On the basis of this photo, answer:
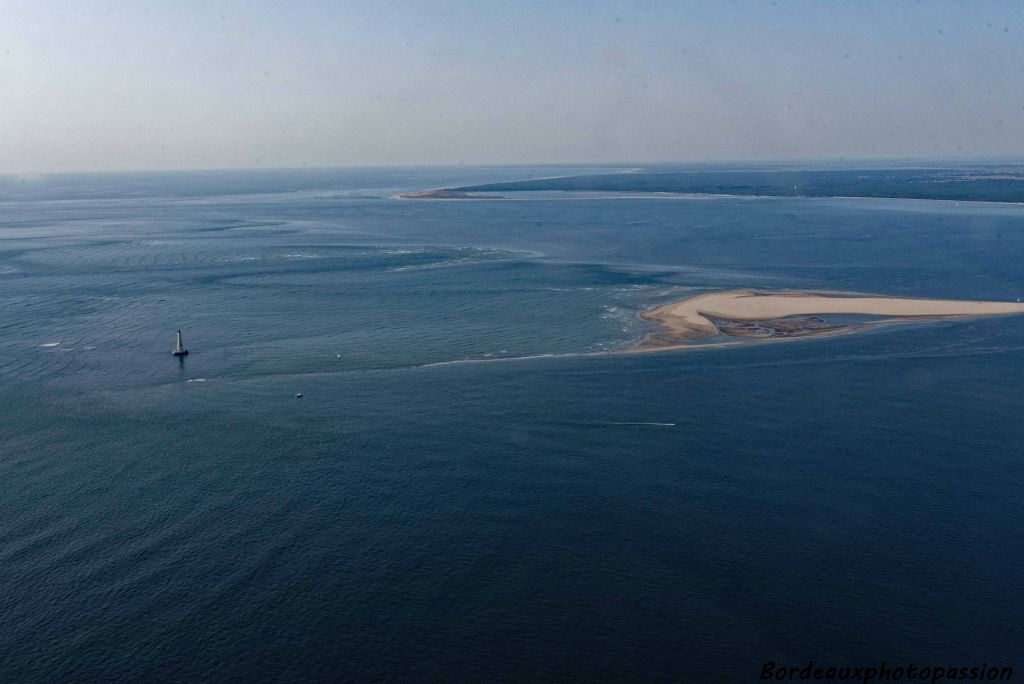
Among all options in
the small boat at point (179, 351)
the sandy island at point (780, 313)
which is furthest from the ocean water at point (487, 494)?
the sandy island at point (780, 313)

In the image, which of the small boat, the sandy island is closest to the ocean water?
the small boat

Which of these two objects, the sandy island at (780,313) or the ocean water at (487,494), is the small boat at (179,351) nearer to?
the ocean water at (487,494)

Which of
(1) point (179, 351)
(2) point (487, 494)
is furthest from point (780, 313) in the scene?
(1) point (179, 351)

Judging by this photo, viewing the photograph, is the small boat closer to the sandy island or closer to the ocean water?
the ocean water

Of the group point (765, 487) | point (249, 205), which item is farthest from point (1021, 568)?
point (249, 205)

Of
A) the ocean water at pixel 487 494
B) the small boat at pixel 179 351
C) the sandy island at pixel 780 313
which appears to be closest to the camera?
the ocean water at pixel 487 494

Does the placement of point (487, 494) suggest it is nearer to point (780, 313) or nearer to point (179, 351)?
point (179, 351)
